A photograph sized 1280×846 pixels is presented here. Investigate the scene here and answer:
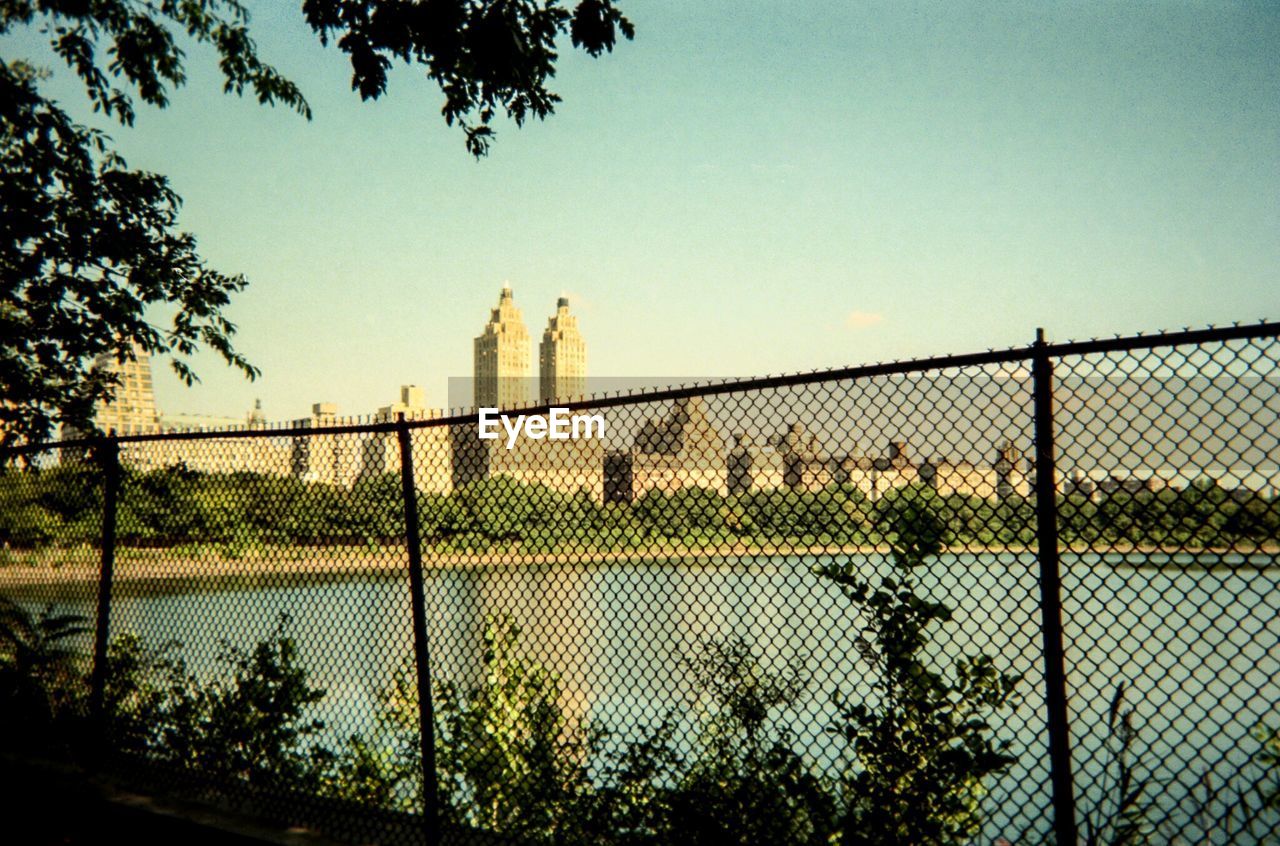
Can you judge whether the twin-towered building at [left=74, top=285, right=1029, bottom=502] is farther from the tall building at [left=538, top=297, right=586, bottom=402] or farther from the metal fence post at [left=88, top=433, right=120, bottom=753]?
the tall building at [left=538, top=297, right=586, bottom=402]

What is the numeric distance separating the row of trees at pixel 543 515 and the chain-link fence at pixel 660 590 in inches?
0.6

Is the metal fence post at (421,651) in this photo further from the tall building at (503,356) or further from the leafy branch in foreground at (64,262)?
the tall building at (503,356)

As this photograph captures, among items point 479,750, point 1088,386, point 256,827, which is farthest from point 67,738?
point 1088,386

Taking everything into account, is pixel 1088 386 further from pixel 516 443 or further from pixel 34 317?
pixel 34 317

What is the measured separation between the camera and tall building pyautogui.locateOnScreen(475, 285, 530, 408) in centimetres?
15012

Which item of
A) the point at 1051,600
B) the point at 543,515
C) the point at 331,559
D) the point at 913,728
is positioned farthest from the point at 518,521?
the point at 1051,600

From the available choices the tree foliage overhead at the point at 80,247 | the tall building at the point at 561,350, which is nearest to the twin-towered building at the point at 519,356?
the tall building at the point at 561,350

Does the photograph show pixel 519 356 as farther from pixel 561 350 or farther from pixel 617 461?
pixel 617 461

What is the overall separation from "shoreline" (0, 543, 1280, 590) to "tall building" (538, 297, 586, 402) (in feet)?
488

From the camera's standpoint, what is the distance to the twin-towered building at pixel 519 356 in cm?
15062

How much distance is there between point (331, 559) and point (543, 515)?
153 cm

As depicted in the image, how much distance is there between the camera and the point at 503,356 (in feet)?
502

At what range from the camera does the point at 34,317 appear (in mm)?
6188

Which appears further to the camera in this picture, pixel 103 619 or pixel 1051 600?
pixel 103 619
